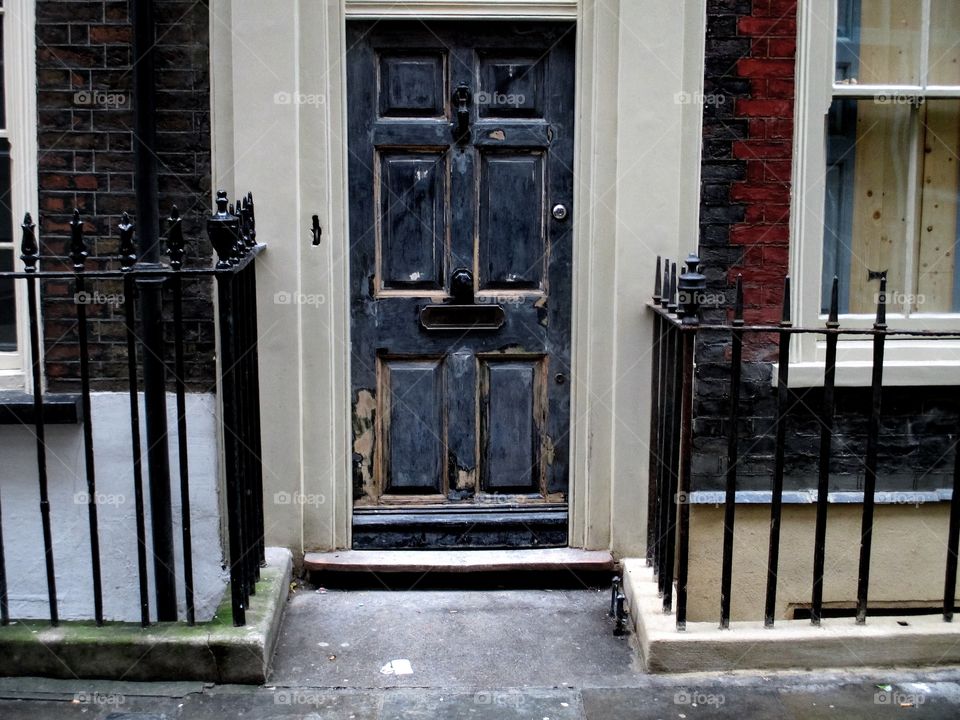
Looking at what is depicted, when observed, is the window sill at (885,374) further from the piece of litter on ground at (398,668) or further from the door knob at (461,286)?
the piece of litter on ground at (398,668)

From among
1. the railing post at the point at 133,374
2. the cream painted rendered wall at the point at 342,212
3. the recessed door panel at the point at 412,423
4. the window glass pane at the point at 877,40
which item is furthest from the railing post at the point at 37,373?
the window glass pane at the point at 877,40

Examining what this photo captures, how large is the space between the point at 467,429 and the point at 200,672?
1.61 m

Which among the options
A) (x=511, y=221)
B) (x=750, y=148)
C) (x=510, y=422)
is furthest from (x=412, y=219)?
(x=750, y=148)

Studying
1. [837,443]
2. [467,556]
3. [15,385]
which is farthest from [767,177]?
[15,385]

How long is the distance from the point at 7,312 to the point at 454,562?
90.9 inches

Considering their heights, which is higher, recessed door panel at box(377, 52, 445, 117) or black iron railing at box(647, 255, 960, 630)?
recessed door panel at box(377, 52, 445, 117)

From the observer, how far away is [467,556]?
14.9 ft

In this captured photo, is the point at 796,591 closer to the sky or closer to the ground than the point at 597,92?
closer to the ground

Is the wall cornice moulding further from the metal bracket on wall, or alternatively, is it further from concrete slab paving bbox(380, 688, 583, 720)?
concrete slab paving bbox(380, 688, 583, 720)

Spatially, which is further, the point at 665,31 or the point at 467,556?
the point at 467,556

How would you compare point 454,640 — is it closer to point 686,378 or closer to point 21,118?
point 686,378

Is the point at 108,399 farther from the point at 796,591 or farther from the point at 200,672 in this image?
the point at 796,591

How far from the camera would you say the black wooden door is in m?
4.46

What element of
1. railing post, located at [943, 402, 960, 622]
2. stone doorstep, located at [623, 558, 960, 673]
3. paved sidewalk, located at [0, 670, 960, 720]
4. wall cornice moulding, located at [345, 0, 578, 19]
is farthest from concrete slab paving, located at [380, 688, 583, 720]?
wall cornice moulding, located at [345, 0, 578, 19]
